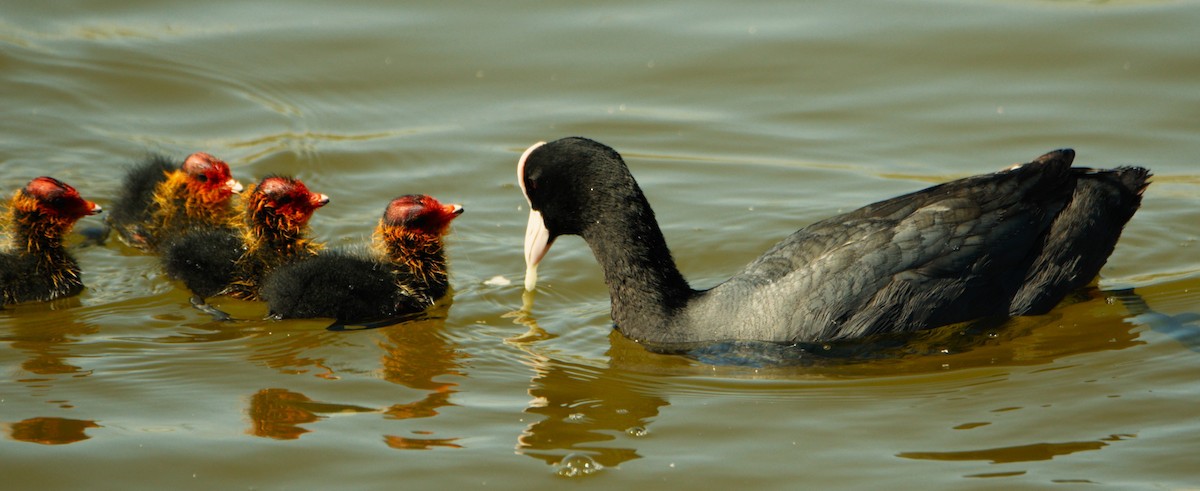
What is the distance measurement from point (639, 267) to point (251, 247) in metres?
1.82

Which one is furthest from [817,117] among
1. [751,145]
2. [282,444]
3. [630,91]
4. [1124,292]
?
[282,444]

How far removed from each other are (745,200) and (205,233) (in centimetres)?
278

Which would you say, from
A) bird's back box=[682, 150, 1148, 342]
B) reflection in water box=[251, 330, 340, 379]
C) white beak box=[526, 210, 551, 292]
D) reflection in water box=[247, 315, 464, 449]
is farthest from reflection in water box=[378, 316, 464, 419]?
bird's back box=[682, 150, 1148, 342]

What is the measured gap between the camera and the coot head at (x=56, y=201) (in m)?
6.05

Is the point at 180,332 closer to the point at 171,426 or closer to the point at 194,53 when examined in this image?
the point at 171,426

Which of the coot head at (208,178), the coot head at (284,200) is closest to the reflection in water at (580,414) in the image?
the coot head at (284,200)

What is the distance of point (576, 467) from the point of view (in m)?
4.34

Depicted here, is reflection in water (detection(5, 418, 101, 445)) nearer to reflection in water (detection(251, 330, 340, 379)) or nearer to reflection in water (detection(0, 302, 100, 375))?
reflection in water (detection(0, 302, 100, 375))

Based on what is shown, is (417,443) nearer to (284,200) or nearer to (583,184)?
(583,184)

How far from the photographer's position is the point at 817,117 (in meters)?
8.19

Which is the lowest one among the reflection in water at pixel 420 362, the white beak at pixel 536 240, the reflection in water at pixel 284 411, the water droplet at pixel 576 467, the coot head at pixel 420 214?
the water droplet at pixel 576 467

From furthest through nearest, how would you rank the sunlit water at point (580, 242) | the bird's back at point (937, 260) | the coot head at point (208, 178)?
the coot head at point (208, 178) < the bird's back at point (937, 260) < the sunlit water at point (580, 242)

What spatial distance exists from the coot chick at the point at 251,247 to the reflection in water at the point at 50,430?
132 centimetres

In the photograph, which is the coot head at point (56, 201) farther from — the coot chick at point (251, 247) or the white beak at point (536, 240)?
the white beak at point (536, 240)
